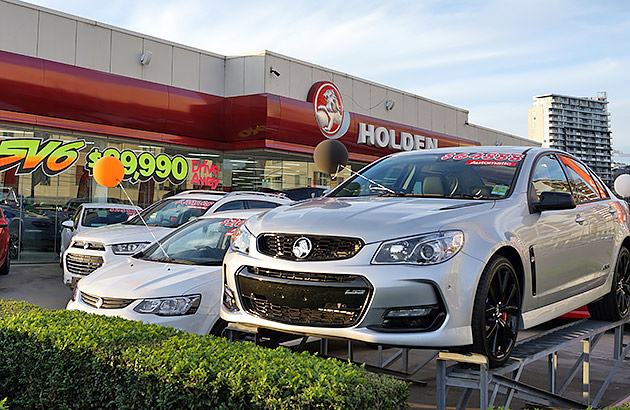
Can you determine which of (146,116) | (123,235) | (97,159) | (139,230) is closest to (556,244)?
(123,235)

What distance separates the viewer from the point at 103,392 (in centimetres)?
376

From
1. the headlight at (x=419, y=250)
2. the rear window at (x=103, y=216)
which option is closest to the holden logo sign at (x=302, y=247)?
the headlight at (x=419, y=250)

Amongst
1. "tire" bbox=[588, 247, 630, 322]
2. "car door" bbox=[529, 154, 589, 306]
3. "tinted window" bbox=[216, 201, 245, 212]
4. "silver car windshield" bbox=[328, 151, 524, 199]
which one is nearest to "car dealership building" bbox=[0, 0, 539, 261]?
"tinted window" bbox=[216, 201, 245, 212]

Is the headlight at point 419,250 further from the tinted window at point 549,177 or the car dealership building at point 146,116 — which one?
the car dealership building at point 146,116

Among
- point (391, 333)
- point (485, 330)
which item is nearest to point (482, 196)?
point (485, 330)

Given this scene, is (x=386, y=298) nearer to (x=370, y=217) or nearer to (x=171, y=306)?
(x=370, y=217)

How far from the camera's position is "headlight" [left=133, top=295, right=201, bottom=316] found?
5387 millimetres

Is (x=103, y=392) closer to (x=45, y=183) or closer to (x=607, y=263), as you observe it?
(x=607, y=263)

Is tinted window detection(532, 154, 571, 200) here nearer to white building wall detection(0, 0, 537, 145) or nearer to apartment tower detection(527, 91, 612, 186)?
white building wall detection(0, 0, 537, 145)

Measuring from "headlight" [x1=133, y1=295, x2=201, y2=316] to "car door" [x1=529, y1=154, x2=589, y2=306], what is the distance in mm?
2754

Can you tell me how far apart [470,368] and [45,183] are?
47.7ft

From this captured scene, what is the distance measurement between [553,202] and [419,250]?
1394 mm

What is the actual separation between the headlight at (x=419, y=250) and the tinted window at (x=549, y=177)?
1459 millimetres

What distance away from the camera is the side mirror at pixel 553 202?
459 centimetres
